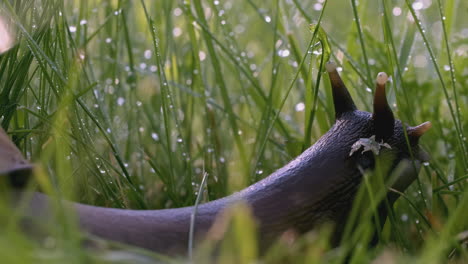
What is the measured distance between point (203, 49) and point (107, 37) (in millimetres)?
367

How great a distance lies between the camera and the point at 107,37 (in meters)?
1.90

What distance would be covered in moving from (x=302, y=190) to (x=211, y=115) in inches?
25.3

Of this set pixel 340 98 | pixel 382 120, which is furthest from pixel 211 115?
pixel 382 120

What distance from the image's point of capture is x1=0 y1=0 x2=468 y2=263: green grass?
118 cm

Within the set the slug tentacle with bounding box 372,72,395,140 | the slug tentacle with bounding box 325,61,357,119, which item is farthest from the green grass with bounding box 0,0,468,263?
the slug tentacle with bounding box 372,72,395,140

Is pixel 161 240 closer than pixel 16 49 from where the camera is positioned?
Yes

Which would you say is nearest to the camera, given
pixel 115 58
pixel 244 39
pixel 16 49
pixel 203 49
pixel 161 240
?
pixel 161 240

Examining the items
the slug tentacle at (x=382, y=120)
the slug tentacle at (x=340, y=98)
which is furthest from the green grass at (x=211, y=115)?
the slug tentacle at (x=382, y=120)

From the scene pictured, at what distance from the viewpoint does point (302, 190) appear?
113 cm

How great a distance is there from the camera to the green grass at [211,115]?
118 cm

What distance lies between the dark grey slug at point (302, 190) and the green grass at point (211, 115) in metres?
0.05

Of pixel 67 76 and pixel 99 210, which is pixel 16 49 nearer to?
pixel 67 76

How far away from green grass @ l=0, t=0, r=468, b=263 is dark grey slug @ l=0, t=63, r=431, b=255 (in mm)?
50

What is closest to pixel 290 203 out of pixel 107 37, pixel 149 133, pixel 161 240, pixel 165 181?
pixel 161 240
